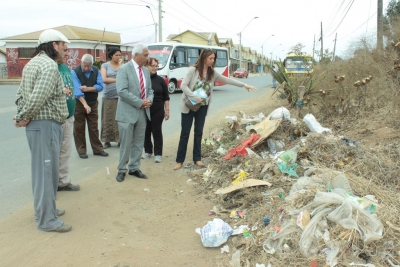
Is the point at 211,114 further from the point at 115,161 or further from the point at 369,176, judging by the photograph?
the point at 369,176

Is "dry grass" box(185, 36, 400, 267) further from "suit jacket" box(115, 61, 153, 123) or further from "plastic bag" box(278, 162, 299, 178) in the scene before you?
"suit jacket" box(115, 61, 153, 123)

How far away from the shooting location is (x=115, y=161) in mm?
6070

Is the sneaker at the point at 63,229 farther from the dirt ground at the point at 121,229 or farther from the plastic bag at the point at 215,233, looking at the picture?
the plastic bag at the point at 215,233

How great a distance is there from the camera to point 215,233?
3.28 metres

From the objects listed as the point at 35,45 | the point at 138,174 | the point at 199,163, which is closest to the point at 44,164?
the point at 138,174

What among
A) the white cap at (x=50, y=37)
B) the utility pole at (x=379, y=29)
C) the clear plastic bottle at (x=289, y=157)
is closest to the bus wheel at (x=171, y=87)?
the utility pole at (x=379, y=29)

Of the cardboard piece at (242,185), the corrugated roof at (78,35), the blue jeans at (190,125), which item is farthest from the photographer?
the corrugated roof at (78,35)

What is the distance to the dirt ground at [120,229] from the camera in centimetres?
306

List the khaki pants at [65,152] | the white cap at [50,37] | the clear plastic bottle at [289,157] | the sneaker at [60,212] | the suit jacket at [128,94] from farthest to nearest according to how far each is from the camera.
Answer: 1. the suit jacket at [128,94]
2. the clear plastic bottle at [289,157]
3. the khaki pants at [65,152]
4. the sneaker at [60,212]
5. the white cap at [50,37]

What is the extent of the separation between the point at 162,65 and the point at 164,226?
644 inches

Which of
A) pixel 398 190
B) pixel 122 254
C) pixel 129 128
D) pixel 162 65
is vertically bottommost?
pixel 122 254

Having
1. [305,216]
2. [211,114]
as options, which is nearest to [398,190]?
[305,216]

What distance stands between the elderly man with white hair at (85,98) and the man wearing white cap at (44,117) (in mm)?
2402

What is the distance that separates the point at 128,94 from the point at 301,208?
8.61 feet
